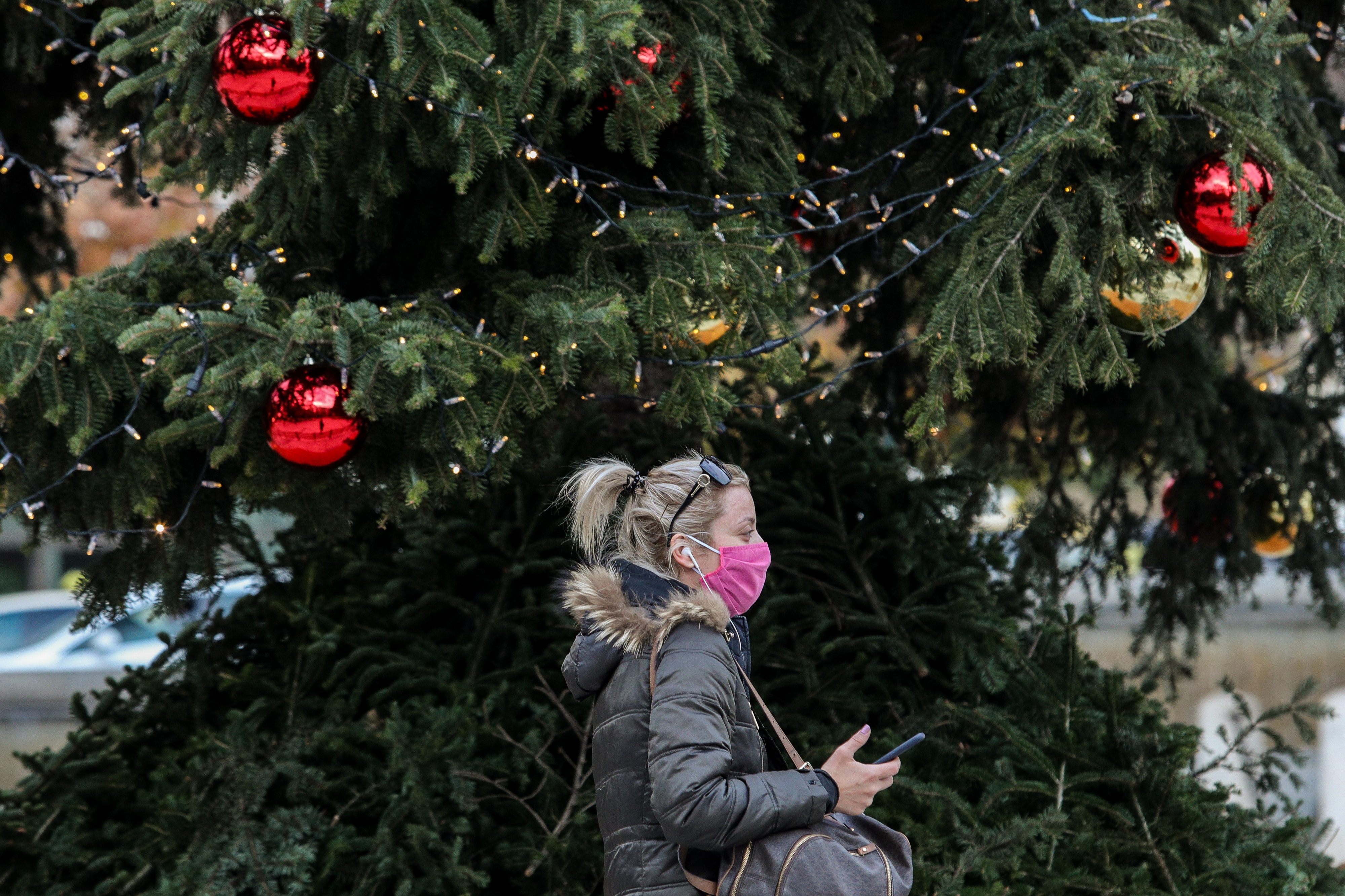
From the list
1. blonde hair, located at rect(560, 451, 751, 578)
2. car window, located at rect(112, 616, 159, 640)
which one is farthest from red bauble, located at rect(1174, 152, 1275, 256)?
car window, located at rect(112, 616, 159, 640)

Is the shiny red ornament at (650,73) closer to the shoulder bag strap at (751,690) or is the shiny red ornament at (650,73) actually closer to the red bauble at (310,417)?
the red bauble at (310,417)

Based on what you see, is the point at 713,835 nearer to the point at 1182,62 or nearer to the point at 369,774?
the point at 369,774

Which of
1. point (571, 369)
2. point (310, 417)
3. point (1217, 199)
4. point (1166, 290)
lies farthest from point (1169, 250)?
point (310, 417)

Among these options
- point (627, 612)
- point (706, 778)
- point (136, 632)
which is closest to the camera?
point (706, 778)

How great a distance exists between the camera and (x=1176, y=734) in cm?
388

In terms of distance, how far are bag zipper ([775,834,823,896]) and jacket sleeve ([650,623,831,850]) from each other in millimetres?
29

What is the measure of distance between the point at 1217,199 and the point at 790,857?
2135 millimetres

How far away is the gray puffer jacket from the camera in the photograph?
6.87ft

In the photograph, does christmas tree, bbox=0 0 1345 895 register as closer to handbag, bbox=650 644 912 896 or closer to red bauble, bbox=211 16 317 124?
red bauble, bbox=211 16 317 124

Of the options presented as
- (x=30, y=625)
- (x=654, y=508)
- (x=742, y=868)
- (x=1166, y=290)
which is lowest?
(x=30, y=625)

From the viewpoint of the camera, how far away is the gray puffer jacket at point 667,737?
2094mm

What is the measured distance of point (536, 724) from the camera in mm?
4137

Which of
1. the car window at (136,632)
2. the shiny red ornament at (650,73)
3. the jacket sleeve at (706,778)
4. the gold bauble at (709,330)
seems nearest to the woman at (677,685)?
the jacket sleeve at (706,778)

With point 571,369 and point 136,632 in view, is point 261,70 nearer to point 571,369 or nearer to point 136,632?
point 571,369
